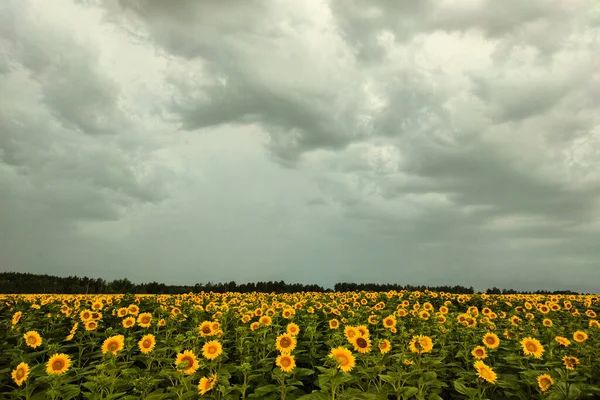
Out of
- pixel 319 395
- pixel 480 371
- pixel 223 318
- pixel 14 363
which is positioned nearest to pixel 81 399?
pixel 14 363

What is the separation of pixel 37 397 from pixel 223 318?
14.5 feet

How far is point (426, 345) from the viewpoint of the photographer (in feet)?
25.0

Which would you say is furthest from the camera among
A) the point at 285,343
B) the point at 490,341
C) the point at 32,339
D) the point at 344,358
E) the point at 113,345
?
the point at 32,339

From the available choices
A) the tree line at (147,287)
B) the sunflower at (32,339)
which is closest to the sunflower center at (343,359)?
the sunflower at (32,339)

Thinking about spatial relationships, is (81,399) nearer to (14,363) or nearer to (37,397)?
(14,363)

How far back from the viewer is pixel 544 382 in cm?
689

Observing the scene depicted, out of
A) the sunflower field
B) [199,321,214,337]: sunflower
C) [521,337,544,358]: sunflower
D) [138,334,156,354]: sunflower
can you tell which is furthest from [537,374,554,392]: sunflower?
[138,334,156,354]: sunflower

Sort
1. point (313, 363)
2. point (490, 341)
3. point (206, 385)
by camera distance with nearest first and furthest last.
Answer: point (206, 385) < point (490, 341) < point (313, 363)

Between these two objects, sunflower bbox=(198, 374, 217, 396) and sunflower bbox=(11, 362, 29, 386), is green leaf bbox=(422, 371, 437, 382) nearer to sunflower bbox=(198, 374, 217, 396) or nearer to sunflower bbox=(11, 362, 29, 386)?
sunflower bbox=(198, 374, 217, 396)

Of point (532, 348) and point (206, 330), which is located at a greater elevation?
point (206, 330)

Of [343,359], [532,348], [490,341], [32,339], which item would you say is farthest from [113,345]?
[532,348]

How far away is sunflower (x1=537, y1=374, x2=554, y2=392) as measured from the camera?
22.4 feet

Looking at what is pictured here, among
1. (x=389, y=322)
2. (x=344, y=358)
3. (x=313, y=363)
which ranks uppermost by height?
(x=389, y=322)

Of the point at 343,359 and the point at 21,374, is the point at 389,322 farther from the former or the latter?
the point at 21,374
